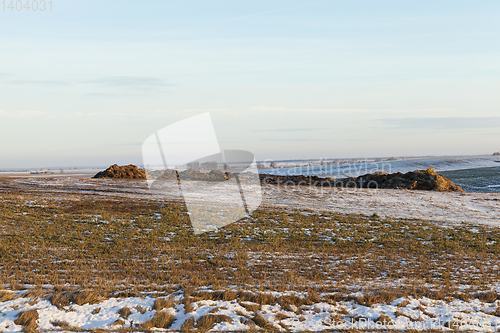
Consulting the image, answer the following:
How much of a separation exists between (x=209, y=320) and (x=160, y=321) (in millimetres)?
1130

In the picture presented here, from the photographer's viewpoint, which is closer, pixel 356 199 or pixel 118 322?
pixel 118 322

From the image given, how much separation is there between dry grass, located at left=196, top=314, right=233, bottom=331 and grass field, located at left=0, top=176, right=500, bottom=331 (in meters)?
0.06

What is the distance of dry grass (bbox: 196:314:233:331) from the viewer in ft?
25.8

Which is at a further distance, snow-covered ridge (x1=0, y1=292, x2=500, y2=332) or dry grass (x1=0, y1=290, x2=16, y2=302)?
dry grass (x1=0, y1=290, x2=16, y2=302)

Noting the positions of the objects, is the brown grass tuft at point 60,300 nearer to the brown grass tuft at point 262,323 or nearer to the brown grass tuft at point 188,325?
the brown grass tuft at point 188,325

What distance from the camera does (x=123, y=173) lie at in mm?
51094

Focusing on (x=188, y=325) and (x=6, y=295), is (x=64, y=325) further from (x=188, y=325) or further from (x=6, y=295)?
(x=188, y=325)

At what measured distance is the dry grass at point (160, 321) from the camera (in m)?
7.84

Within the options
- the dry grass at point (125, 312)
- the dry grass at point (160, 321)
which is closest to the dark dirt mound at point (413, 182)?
the dry grass at point (160, 321)

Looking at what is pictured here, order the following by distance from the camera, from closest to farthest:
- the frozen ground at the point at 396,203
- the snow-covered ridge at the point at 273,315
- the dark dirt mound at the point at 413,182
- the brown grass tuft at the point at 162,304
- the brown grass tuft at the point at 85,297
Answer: the snow-covered ridge at the point at 273,315, the brown grass tuft at the point at 162,304, the brown grass tuft at the point at 85,297, the frozen ground at the point at 396,203, the dark dirt mound at the point at 413,182

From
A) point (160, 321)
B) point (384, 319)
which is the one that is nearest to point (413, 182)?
point (384, 319)

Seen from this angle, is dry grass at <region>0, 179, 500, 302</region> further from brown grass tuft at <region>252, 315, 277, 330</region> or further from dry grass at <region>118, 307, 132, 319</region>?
dry grass at <region>118, 307, 132, 319</region>

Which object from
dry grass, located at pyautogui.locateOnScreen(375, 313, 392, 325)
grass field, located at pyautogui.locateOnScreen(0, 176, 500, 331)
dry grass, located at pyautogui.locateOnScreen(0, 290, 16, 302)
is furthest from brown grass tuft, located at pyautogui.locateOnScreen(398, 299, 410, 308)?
dry grass, located at pyautogui.locateOnScreen(0, 290, 16, 302)

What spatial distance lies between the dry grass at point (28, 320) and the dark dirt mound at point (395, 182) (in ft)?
140
